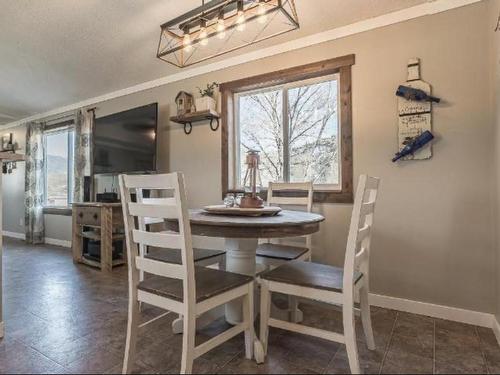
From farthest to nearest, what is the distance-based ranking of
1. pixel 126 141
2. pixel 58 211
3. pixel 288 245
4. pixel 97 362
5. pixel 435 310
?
pixel 58 211 → pixel 126 141 → pixel 288 245 → pixel 435 310 → pixel 97 362

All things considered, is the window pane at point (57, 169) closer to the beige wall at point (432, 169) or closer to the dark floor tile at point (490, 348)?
the beige wall at point (432, 169)

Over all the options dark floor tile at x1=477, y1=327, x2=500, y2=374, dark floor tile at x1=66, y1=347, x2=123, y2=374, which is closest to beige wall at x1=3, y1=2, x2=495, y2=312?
dark floor tile at x1=477, y1=327, x2=500, y2=374

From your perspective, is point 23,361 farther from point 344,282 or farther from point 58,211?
point 58,211

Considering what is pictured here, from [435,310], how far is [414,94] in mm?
1532

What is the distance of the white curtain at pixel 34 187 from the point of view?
16.1ft

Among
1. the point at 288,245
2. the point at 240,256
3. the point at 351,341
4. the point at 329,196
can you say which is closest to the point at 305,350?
the point at 351,341

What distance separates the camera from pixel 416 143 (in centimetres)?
215

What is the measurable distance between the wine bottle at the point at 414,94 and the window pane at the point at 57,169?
4910 mm

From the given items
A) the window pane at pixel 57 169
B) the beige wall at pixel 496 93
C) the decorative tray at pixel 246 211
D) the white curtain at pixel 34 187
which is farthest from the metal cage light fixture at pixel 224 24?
the white curtain at pixel 34 187

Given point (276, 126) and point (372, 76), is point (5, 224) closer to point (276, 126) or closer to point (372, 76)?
point (276, 126)

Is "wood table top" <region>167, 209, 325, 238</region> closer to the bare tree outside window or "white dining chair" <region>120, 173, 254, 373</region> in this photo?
"white dining chair" <region>120, 173, 254, 373</region>

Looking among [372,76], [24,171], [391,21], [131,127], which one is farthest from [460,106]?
[24,171]

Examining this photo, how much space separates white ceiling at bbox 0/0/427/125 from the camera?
2.21m

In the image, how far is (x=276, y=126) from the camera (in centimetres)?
301
